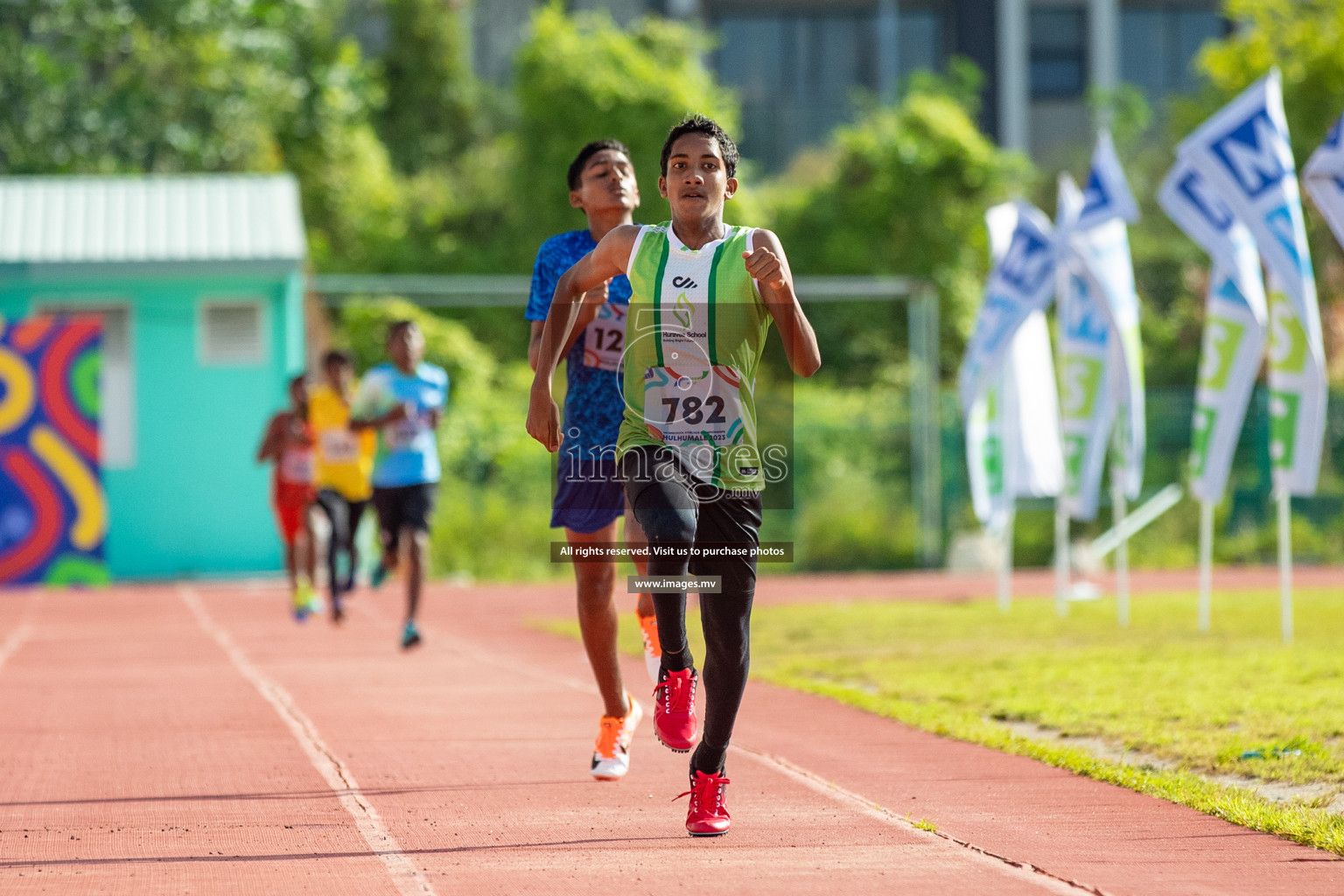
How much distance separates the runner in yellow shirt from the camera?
13.4 meters

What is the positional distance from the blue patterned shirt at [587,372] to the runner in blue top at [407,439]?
4.77 m

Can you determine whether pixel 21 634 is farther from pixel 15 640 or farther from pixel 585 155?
pixel 585 155

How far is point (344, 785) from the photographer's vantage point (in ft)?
20.9

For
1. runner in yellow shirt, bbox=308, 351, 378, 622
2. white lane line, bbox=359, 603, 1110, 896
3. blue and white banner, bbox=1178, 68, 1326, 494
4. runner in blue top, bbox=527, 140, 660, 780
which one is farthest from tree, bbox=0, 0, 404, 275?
runner in blue top, bbox=527, 140, 660, 780

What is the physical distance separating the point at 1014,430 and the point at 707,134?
11100 millimetres

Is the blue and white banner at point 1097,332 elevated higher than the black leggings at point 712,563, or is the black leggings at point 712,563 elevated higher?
the blue and white banner at point 1097,332

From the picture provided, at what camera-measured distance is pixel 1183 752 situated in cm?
713

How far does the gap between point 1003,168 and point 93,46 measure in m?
18.7

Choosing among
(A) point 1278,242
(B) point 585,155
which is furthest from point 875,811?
(A) point 1278,242

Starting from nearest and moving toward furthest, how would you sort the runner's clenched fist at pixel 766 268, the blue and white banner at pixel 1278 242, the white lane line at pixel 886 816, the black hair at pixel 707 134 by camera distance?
the white lane line at pixel 886 816 < the runner's clenched fist at pixel 766 268 < the black hair at pixel 707 134 < the blue and white banner at pixel 1278 242

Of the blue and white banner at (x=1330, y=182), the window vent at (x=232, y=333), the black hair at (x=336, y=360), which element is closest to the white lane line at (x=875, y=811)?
the blue and white banner at (x=1330, y=182)

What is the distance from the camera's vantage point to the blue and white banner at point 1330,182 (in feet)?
29.8

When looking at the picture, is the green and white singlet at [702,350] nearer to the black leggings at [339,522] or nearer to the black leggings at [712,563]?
the black leggings at [712,563]

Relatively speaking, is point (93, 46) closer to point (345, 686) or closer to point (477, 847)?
point (345, 686)
